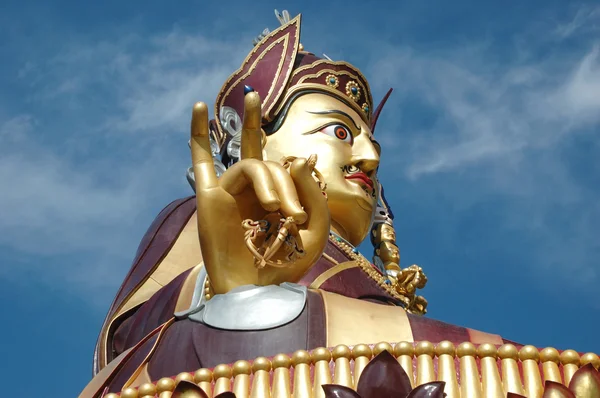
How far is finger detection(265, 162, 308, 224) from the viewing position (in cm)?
504

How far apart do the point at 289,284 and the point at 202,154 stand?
0.70 metres

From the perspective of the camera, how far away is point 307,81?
24.4 ft

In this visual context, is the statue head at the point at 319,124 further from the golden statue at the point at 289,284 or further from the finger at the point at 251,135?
the finger at the point at 251,135

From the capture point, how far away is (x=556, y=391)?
12.2 feet

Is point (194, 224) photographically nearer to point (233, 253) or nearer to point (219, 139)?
point (219, 139)

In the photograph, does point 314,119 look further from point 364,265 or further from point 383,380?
point 383,380

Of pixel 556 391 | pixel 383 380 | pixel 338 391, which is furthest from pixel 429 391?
pixel 556 391

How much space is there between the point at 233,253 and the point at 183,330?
40cm

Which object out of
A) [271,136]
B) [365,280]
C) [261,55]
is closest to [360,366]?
A: [365,280]

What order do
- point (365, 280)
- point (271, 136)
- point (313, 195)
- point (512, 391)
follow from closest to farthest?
point (512, 391) → point (313, 195) → point (365, 280) → point (271, 136)

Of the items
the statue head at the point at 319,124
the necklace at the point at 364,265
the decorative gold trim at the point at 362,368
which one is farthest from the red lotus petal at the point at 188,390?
the statue head at the point at 319,124

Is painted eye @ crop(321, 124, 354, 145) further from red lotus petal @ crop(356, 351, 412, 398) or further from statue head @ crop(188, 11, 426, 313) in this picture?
red lotus petal @ crop(356, 351, 412, 398)

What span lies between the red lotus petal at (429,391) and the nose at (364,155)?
3601 mm

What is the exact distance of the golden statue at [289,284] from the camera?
403cm
